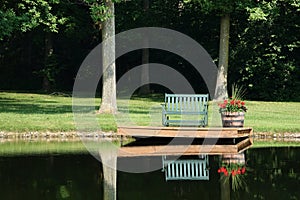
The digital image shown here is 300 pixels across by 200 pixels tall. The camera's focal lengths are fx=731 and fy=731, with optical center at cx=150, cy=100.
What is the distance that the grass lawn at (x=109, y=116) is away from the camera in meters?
20.1

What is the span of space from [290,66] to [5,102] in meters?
12.9

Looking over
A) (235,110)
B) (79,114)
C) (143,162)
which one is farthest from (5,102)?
(143,162)

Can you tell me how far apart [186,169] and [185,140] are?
515 cm

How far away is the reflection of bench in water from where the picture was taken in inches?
535

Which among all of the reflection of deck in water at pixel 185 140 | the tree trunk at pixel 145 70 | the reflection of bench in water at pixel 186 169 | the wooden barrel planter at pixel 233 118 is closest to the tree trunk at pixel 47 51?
the tree trunk at pixel 145 70

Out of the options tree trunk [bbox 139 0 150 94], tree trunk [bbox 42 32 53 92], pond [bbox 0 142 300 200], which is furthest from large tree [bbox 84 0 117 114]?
tree trunk [bbox 42 32 53 92]

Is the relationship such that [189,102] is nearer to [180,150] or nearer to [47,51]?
[180,150]

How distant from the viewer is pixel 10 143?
18.2 meters

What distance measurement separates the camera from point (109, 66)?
931 inches

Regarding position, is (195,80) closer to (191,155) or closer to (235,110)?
(235,110)

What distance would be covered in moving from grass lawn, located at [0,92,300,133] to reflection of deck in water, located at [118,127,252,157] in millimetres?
1169

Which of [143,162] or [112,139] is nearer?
[143,162]

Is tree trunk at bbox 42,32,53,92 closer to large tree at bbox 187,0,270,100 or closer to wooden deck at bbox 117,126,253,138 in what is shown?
large tree at bbox 187,0,270,100

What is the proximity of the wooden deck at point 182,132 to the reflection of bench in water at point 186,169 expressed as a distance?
2344 millimetres
